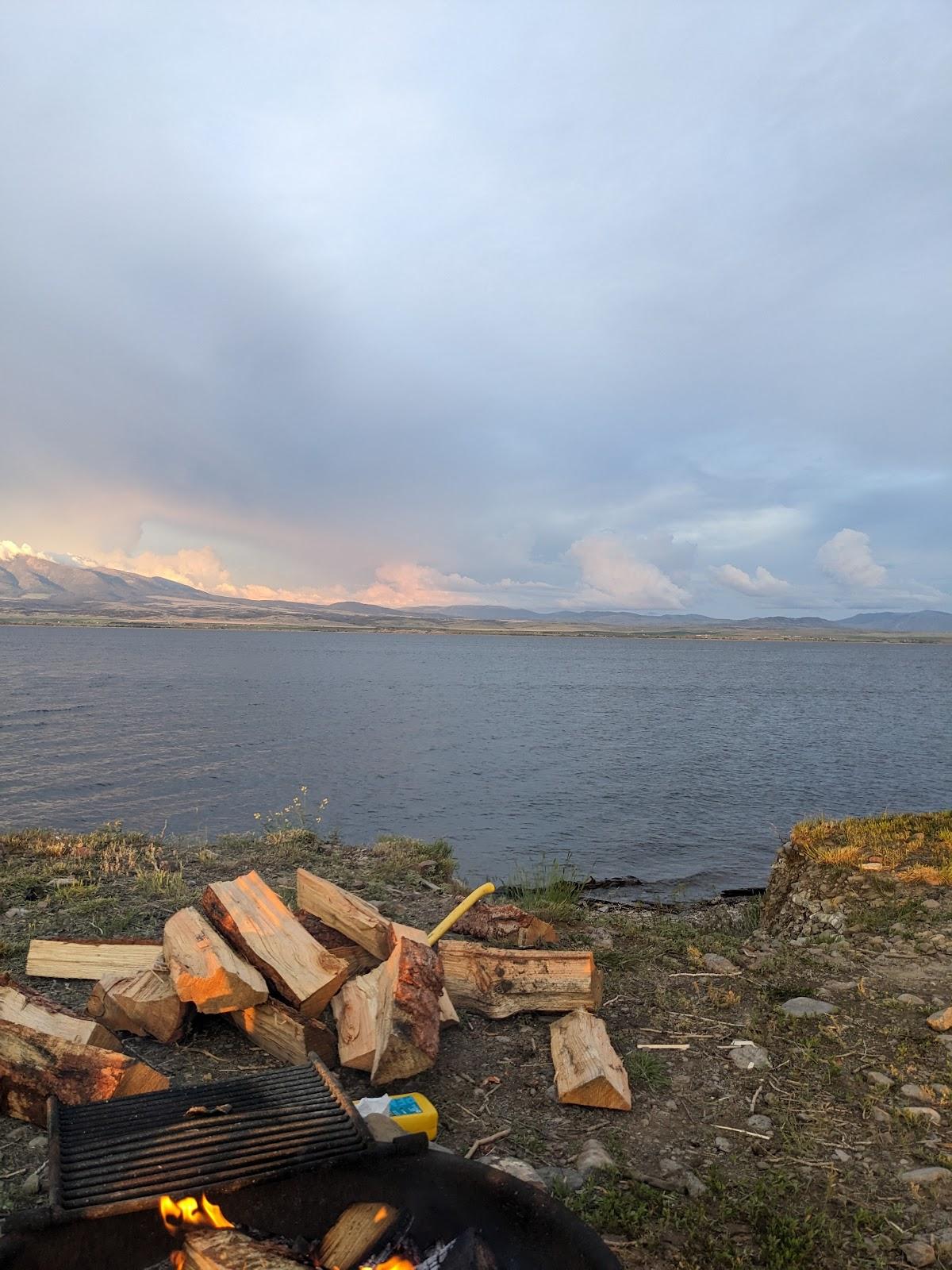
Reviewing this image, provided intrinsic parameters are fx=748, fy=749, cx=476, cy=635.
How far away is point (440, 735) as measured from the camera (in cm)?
3731

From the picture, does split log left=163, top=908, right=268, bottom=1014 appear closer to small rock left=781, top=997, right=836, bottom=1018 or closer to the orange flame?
the orange flame

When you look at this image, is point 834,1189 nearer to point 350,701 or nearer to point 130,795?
point 130,795

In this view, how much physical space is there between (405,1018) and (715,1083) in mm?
2208

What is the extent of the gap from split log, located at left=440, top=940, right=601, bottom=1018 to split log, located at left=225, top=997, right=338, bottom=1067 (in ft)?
3.71

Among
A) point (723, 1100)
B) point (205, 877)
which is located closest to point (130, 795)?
point (205, 877)

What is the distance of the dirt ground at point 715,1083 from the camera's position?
374 cm

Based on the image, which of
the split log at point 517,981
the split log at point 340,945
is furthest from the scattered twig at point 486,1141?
the split log at point 340,945

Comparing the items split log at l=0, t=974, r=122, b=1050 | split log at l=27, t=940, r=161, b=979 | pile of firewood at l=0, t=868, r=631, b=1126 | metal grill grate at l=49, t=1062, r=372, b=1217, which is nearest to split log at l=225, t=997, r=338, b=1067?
pile of firewood at l=0, t=868, r=631, b=1126

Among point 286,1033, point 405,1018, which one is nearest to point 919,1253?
point 405,1018

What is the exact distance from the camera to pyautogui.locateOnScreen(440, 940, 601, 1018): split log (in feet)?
19.7

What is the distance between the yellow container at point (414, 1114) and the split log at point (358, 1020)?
0.66 meters

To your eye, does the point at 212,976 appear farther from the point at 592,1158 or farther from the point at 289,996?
the point at 592,1158

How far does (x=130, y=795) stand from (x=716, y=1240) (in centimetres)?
2224

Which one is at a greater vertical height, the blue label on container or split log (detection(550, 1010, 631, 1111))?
the blue label on container
